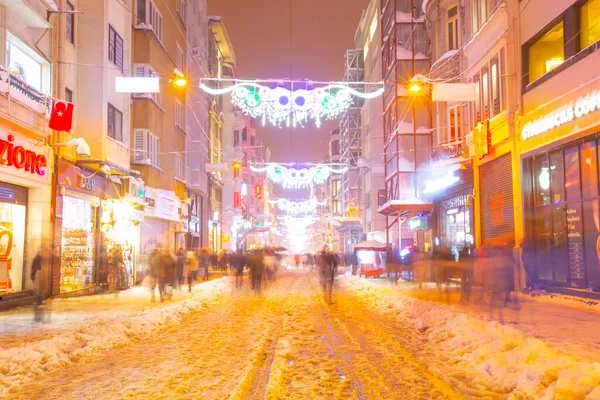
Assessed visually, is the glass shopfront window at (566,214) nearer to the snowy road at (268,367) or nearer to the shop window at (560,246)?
the shop window at (560,246)

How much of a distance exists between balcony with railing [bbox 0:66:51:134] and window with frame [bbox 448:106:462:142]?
1733 centimetres

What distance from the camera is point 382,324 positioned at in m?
13.0

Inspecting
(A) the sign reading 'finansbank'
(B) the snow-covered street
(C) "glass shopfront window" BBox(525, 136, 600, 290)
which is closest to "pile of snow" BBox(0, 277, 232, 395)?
(B) the snow-covered street

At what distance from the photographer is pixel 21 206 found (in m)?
17.5

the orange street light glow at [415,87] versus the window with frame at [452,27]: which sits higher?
the window with frame at [452,27]

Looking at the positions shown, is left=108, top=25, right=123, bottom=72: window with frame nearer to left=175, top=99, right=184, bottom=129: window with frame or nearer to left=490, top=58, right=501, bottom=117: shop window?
left=175, top=99, right=184, bottom=129: window with frame

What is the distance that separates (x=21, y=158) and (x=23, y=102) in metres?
1.58

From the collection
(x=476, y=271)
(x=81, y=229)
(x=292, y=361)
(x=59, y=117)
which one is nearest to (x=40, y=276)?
(x=81, y=229)

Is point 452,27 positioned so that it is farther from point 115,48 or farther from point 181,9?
point 181,9

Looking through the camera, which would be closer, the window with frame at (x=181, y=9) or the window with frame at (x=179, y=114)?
the window with frame at (x=179, y=114)

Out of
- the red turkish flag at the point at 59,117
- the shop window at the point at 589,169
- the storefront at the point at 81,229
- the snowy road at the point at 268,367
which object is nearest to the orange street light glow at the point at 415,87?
the shop window at the point at 589,169

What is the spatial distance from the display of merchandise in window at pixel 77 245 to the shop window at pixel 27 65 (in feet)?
13.2

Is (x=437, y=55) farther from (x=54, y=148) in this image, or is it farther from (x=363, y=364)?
(x=363, y=364)

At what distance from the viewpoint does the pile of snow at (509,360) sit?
6.02 meters
